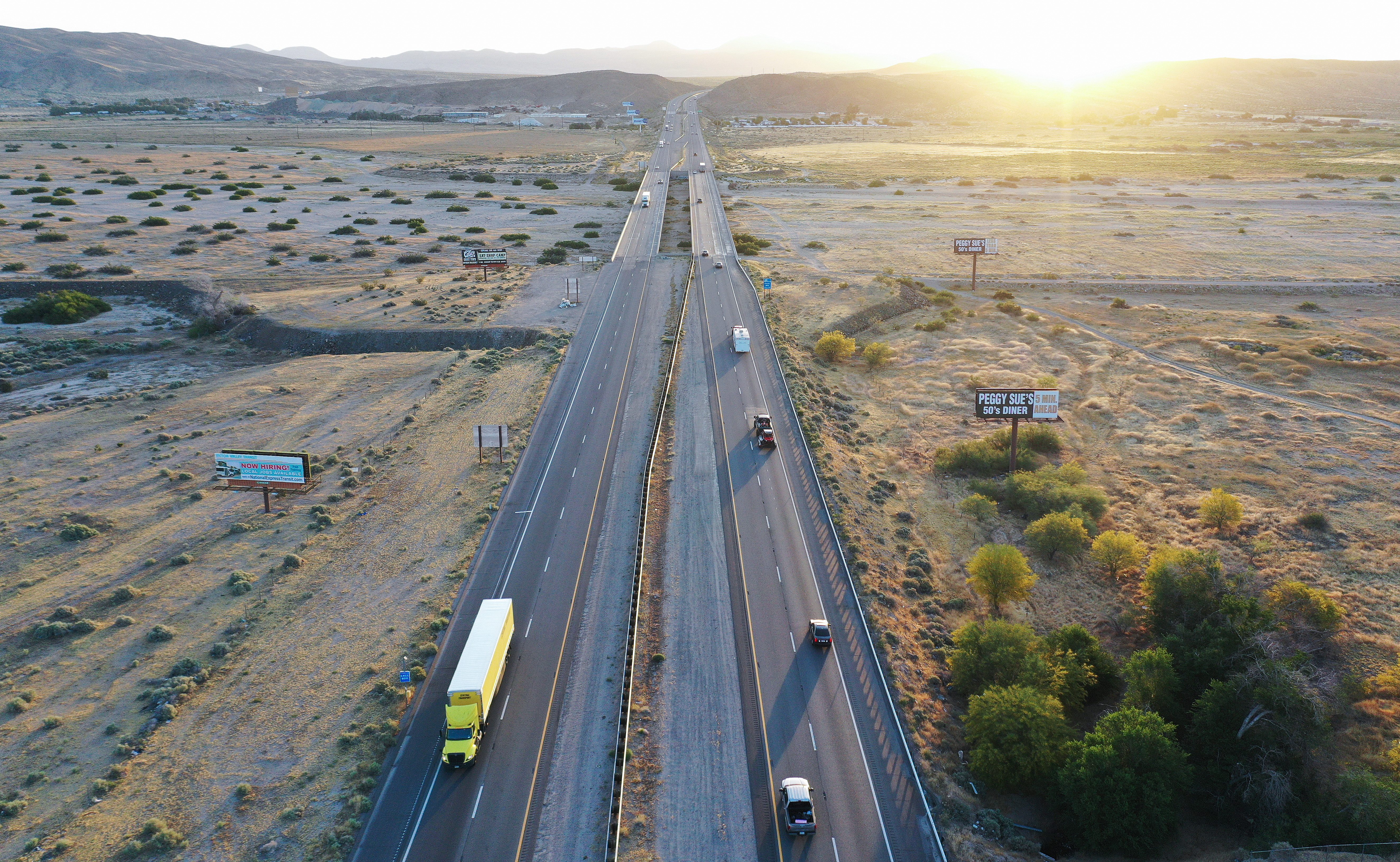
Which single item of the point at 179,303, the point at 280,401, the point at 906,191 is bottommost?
the point at 280,401

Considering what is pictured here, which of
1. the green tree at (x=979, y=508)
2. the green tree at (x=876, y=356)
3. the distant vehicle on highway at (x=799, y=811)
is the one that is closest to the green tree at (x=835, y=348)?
the green tree at (x=876, y=356)

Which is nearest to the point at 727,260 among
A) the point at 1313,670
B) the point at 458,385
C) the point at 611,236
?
the point at 611,236

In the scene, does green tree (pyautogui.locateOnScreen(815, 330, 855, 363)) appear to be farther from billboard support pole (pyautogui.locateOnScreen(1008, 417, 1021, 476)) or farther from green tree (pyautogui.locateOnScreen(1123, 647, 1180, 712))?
green tree (pyautogui.locateOnScreen(1123, 647, 1180, 712))

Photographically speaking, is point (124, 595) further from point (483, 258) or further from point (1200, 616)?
point (483, 258)

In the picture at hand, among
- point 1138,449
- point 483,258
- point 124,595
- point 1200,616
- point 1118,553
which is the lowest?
point 124,595

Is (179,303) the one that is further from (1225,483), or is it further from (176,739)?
(1225,483)

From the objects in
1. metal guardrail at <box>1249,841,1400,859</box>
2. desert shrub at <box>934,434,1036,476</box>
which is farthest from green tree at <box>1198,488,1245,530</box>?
metal guardrail at <box>1249,841,1400,859</box>

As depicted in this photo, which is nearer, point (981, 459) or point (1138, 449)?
point (981, 459)

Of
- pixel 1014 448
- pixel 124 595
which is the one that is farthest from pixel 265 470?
pixel 1014 448
